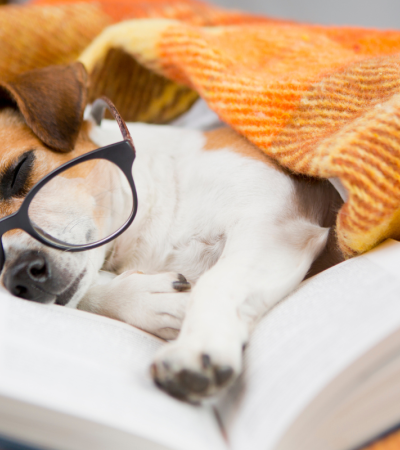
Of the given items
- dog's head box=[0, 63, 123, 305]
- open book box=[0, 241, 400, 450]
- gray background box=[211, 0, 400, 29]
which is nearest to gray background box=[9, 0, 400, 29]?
gray background box=[211, 0, 400, 29]

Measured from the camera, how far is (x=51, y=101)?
0.99m

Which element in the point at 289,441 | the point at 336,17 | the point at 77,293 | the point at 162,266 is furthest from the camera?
the point at 336,17

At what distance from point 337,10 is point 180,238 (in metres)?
2.21

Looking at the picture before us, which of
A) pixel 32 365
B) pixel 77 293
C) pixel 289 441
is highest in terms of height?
pixel 289 441

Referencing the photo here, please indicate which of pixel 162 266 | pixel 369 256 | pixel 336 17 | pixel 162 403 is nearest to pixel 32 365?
pixel 162 403

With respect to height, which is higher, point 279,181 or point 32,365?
point 279,181

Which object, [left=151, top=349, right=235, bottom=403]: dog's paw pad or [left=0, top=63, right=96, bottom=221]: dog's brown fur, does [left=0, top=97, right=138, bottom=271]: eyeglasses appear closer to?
[left=0, top=63, right=96, bottom=221]: dog's brown fur

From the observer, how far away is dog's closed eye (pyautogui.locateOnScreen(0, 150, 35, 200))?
0.90 m

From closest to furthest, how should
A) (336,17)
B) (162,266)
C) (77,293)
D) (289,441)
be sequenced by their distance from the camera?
(289,441)
(77,293)
(162,266)
(336,17)

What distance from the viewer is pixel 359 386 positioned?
51cm

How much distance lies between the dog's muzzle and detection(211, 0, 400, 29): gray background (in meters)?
2.31

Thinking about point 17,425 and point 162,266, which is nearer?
point 17,425

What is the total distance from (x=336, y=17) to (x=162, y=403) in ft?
8.62

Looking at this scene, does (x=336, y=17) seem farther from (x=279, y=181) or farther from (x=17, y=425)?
(x=17, y=425)
